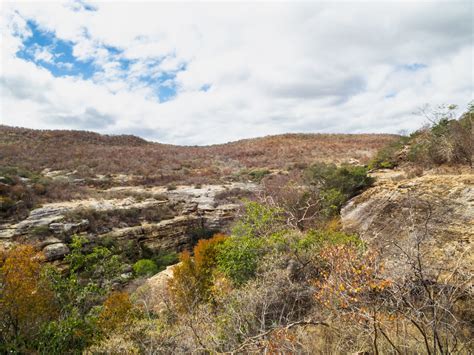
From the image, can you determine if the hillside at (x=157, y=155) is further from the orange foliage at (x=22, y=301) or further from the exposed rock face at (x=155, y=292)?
the orange foliage at (x=22, y=301)

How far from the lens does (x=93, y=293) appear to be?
676cm

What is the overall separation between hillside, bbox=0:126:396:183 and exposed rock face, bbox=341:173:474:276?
622 inches

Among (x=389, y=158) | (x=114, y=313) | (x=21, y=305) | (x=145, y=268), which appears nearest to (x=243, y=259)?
(x=114, y=313)

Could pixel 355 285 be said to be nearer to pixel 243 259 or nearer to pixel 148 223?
pixel 243 259

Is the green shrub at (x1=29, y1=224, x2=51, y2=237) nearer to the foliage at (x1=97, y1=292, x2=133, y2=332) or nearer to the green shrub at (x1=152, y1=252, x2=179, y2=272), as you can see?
the green shrub at (x1=152, y1=252, x2=179, y2=272)

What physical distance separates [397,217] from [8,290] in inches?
341

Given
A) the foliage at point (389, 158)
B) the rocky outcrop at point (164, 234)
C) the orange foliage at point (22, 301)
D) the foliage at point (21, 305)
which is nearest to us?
the foliage at point (21, 305)

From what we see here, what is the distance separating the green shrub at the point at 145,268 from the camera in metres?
13.2

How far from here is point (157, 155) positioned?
33.8 m

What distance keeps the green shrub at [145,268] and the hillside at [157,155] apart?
11294mm

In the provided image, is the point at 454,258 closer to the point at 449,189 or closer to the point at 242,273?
the point at 449,189

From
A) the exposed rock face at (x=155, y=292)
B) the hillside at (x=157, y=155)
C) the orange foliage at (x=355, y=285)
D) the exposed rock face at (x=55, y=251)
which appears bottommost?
the exposed rock face at (x=155, y=292)

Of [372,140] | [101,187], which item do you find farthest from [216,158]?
[372,140]

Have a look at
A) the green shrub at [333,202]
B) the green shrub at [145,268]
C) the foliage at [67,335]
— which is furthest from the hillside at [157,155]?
the foliage at [67,335]
